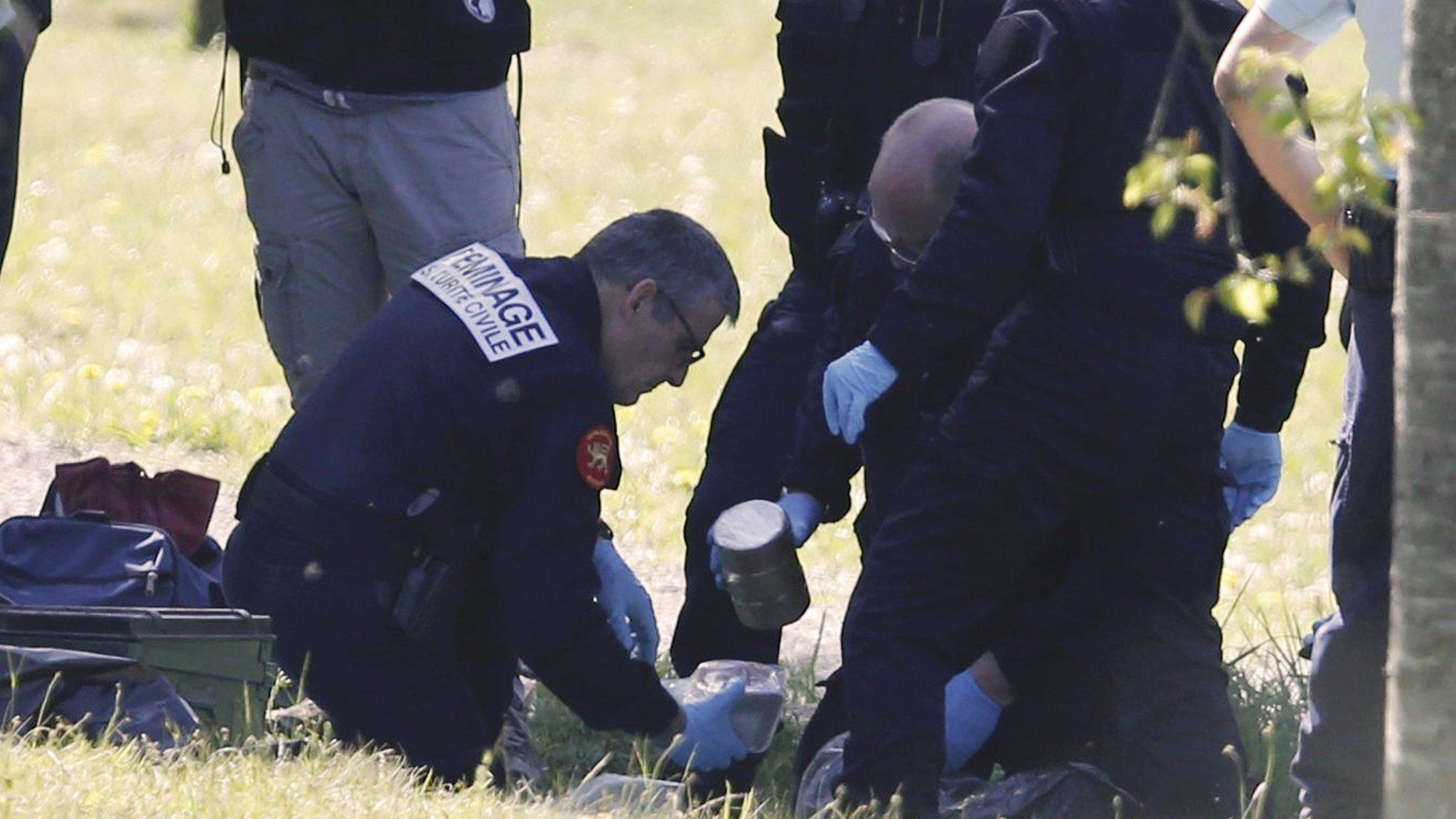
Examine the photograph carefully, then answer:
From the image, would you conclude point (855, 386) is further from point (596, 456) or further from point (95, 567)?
point (95, 567)

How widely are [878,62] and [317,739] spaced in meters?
1.81

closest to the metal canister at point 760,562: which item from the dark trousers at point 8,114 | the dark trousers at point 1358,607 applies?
the dark trousers at point 1358,607

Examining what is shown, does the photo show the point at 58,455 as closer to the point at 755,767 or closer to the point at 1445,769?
the point at 755,767

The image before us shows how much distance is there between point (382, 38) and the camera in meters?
4.78

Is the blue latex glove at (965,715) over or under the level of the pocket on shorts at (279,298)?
under

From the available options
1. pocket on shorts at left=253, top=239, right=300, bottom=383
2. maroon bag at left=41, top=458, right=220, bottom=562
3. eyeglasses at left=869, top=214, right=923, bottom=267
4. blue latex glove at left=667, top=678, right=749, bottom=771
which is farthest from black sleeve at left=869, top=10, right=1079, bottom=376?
pocket on shorts at left=253, top=239, right=300, bottom=383

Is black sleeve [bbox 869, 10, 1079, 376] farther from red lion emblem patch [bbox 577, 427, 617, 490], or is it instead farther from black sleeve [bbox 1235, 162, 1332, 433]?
red lion emblem patch [bbox 577, 427, 617, 490]

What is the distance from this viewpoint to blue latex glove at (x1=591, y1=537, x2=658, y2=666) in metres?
4.14

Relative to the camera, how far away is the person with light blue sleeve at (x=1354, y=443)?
121 inches

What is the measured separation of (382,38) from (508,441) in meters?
1.44

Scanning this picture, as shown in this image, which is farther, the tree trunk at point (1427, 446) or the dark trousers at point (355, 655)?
the dark trousers at point (355, 655)

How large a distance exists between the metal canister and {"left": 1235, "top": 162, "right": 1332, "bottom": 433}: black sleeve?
2.91 feet

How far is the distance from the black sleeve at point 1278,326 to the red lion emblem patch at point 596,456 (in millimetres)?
1132

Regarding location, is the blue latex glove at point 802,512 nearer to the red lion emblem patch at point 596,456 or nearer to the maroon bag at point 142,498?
the red lion emblem patch at point 596,456
